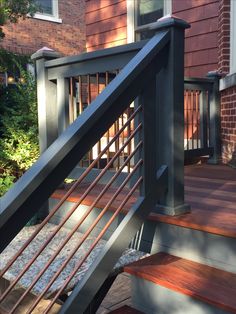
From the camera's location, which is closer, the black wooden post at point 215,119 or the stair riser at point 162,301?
the stair riser at point 162,301

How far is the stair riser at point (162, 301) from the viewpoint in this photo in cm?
171

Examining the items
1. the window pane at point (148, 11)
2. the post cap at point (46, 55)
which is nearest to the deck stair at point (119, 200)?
the post cap at point (46, 55)

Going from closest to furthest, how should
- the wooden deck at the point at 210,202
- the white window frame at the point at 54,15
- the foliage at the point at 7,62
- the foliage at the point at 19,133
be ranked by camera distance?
the wooden deck at the point at 210,202, the foliage at the point at 19,133, the foliage at the point at 7,62, the white window frame at the point at 54,15

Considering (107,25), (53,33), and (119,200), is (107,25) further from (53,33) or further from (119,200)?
(53,33)

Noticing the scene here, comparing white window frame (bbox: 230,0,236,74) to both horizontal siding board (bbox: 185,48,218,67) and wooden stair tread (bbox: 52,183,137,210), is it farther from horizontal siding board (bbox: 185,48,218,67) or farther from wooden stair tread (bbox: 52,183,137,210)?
wooden stair tread (bbox: 52,183,137,210)

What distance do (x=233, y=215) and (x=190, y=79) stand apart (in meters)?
2.42

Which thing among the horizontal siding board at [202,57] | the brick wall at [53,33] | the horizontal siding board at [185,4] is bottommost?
the horizontal siding board at [202,57]

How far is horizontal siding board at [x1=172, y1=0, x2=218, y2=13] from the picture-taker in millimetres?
5355

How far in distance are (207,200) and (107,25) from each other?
5047 millimetres

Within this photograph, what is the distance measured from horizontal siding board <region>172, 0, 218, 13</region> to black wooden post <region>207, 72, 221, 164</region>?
127cm

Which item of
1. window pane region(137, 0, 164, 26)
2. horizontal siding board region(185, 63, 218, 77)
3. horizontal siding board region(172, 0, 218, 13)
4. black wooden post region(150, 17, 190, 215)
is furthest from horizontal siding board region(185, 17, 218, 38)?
black wooden post region(150, 17, 190, 215)

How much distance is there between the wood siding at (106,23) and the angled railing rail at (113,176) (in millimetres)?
4641

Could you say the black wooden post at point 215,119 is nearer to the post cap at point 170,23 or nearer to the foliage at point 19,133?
the foliage at point 19,133

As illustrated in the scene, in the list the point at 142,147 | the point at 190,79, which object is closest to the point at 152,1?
the point at 190,79
